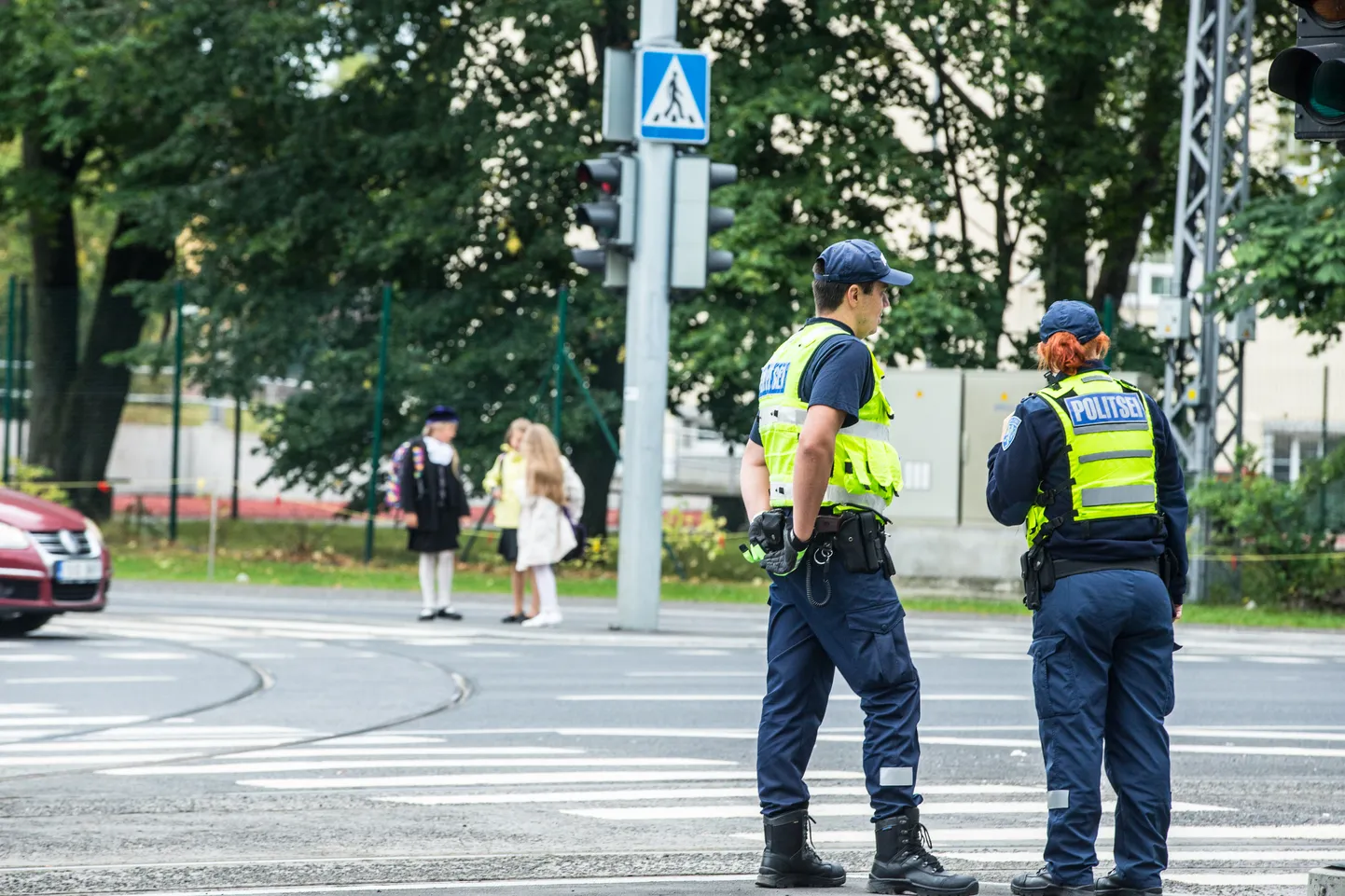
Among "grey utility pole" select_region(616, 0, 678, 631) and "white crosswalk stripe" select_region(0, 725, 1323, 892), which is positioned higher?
"grey utility pole" select_region(616, 0, 678, 631)

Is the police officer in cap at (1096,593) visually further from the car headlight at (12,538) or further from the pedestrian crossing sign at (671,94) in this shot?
the pedestrian crossing sign at (671,94)

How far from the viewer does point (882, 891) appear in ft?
19.4

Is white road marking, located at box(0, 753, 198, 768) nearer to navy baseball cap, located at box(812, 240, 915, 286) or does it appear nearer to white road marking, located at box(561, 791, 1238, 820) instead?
white road marking, located at box(561, 791, 1238, 820)

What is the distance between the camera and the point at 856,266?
6.12 meters

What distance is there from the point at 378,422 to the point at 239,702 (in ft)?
49.2

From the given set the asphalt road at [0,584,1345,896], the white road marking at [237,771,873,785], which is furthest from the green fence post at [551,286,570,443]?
the white road marking at [237,771,873,785]

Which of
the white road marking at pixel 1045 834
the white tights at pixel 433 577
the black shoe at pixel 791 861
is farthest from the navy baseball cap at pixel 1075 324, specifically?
the white tights at pixel 433 577

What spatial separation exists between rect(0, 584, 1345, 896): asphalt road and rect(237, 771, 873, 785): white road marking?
0.09ft

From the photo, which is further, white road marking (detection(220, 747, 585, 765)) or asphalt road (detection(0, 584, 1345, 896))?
white road marking (detection(220, 747, 585, 765))

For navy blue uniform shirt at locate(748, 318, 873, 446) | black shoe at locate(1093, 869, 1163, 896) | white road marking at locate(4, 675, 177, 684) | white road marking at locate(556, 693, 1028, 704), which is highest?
navy blue uniform shirt at locate(748, 318, 873, 446)

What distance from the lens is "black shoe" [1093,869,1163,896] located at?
19.2 feet

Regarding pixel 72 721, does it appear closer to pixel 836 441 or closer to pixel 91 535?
pixel 91 535

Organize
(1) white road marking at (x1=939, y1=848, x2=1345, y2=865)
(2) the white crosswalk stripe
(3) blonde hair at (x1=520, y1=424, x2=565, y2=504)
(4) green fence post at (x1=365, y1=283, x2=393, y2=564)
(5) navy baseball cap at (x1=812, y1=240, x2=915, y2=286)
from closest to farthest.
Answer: (5) navy baseball cap at (x1=812, y1=240, x2=915, y2=286) < (1) white road marking at (x1=939, y1=848, x2=1345, y2=865) < (2) the white crosswalk stripe < (3) blonde hair at (x1=520, y1=424, x2=565, y2=504) < (4) green fence post at (x1=365, y1=283, x2=393, y2=564)

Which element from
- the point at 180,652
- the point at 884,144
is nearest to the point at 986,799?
the point at 180,652
